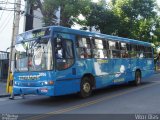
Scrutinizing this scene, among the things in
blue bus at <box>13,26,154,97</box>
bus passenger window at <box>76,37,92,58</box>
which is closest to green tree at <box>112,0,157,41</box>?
blue bus at <box>13,26,154,97</box>

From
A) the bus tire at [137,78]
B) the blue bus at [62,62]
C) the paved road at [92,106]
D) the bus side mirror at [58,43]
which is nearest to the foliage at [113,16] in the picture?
the bus tire at [137,78]

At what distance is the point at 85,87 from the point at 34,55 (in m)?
2.72

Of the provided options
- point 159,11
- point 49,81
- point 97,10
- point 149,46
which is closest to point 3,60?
point 97,10

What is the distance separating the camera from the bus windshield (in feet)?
35.5

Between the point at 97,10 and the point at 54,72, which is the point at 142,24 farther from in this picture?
the point at 54,72

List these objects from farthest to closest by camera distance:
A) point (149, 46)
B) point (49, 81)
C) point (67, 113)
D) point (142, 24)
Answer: point (142, 24) < point (149, 46) < point (49, 81) < point (67, 113)

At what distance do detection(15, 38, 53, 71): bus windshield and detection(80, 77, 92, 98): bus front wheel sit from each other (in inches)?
82.9

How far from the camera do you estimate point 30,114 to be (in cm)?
926

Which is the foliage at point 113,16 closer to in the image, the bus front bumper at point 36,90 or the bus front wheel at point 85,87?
the bus front wheel at point 85,87

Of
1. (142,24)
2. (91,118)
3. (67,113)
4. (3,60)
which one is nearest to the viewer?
(91,118)

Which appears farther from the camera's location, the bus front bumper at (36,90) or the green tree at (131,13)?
the green tree at (131,13)

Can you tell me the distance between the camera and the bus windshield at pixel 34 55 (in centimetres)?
1081

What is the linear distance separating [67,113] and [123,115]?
5.90 ft

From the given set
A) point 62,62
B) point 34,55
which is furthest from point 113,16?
point 34,55
